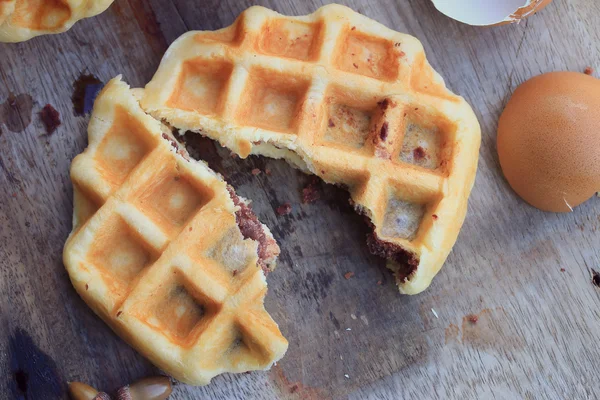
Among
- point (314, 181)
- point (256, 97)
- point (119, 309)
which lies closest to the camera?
point (119, 309)

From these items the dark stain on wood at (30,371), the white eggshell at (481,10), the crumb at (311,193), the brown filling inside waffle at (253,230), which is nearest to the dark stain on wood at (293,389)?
the brown filling inside waffle at (253,230)

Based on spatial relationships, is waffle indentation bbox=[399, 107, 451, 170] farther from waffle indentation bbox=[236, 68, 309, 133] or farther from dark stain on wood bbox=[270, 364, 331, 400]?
dark stain on wood bbox=[270, 364, 331, 400]

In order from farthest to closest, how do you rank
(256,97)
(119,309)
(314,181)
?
(314,181) < (256,97) < (119,309)

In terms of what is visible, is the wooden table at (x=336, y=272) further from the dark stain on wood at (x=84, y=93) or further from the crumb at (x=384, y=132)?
the crumb at (x=384, y=132)

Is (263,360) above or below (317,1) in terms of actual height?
below

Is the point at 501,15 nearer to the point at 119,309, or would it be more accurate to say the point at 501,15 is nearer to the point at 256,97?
the point at 256,97

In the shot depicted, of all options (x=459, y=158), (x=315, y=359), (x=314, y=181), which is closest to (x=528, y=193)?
(x=459, y=158)
